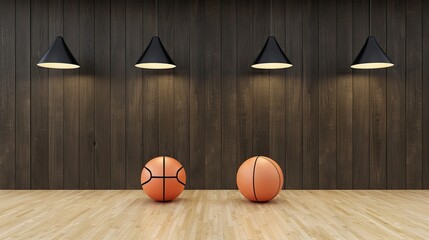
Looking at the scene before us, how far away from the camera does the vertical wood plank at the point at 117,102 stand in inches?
190

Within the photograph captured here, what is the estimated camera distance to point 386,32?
15.9ft

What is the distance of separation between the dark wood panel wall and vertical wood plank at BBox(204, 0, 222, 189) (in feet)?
0.04

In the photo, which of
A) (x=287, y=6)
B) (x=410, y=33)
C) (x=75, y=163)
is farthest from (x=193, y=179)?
(x=410, y=33)

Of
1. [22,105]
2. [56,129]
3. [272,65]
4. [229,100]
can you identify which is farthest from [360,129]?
[22,105]

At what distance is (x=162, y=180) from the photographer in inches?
153

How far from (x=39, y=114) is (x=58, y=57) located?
37.7 inches

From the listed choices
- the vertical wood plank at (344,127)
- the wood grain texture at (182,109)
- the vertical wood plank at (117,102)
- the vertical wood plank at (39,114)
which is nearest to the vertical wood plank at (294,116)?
the vertical wood plank at (344,127)

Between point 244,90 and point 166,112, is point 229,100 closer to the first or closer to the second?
point 244,90

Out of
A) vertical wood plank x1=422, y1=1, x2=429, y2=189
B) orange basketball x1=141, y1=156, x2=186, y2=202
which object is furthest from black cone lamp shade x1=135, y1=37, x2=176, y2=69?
vertical wood plank x1=422, y1=1, x2=429, y2=189

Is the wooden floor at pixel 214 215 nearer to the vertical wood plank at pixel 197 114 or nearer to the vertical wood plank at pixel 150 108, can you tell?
the vertical wood plank at pixel 197 114

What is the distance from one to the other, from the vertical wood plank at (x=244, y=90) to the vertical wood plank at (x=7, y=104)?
9.93 ft

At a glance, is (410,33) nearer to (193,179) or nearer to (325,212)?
(325,212)

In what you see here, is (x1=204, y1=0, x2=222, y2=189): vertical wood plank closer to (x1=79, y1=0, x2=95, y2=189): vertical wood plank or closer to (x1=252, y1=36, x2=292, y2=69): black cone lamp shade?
(x1=252, y1=36, x2=292, y2=69): black cone lamp shade

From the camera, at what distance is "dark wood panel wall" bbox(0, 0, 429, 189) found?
482 cm
